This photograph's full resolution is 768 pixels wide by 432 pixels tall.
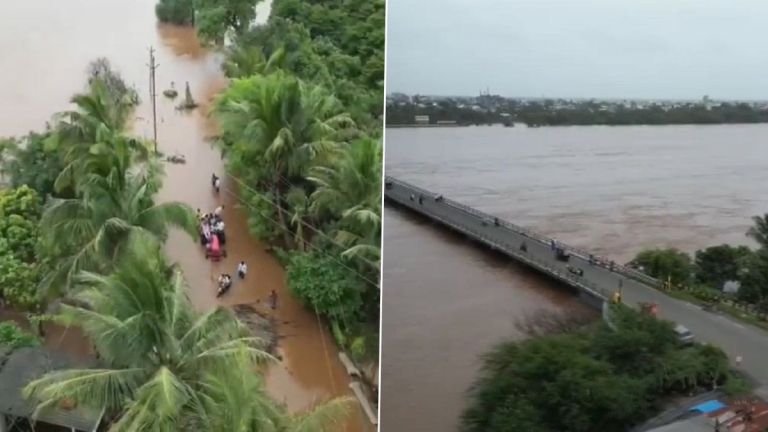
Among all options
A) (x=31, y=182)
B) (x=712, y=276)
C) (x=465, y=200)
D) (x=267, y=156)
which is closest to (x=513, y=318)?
(x=465, y=200)

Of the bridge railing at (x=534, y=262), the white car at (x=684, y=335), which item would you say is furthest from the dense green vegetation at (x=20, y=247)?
the white car at (x=684, y=335)

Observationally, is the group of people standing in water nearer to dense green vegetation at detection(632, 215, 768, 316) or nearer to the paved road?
the paved road

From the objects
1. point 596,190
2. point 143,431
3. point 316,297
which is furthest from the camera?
point 316,297

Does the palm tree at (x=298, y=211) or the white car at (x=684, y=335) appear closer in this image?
the white car at (x=684, y=335)

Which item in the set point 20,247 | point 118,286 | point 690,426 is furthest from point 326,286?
point 690,426

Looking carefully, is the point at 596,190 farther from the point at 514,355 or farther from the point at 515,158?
the point at 514,355

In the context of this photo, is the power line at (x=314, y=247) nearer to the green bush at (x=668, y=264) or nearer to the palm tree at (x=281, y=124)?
the palm tree at (x=281, y=124)

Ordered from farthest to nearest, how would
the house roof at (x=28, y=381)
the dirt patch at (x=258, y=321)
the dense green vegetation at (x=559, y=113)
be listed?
the dirt patch at (x=258, y=321), the house roof at (x=28, y=381), the dense green vegetation at (x=559, y=113)
